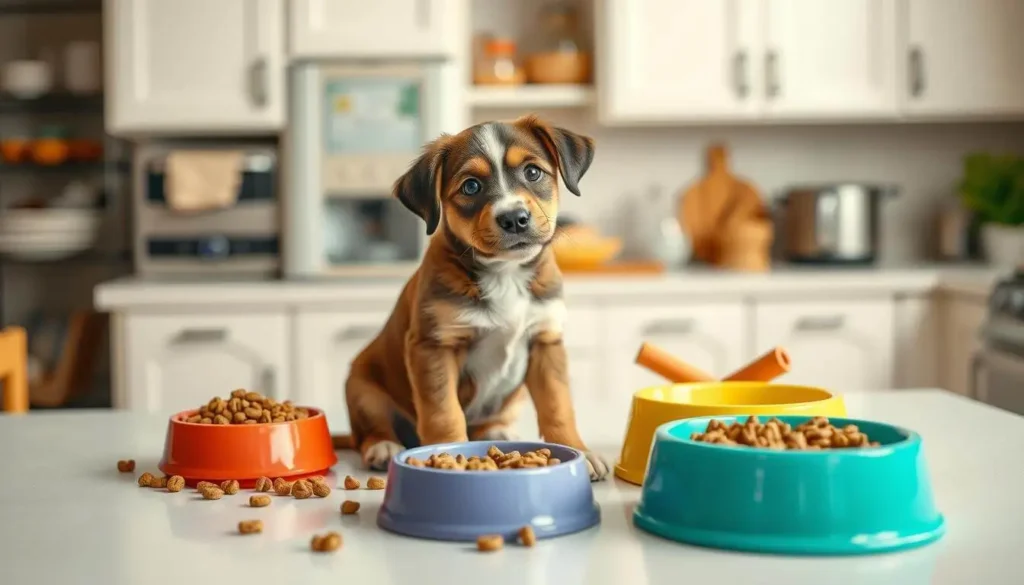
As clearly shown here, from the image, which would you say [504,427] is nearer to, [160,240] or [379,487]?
[379,487]

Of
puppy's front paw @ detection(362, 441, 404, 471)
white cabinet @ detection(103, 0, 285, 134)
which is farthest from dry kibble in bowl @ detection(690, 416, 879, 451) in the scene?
white cabinet @ detection(103, 0, 285, 134)

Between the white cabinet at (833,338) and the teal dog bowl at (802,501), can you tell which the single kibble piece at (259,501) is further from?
the white cabinet at (833,338)

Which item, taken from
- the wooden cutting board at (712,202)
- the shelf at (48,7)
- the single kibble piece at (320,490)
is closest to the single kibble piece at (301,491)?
the single kibble piece at (320,490)

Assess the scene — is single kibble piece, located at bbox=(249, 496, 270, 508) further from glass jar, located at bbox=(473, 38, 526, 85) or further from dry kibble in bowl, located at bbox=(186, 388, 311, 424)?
glass jar, located at bbox=(473, 38, 526, 85)

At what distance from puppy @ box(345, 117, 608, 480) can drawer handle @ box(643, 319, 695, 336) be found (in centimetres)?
221

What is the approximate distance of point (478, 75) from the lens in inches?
158

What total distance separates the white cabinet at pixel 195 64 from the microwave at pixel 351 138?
10 cm

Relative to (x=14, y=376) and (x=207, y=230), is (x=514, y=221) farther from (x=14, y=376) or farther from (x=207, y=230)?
(x=207, y=230)

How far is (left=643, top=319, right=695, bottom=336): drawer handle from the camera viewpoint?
11.8ft

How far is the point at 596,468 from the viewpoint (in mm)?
1253

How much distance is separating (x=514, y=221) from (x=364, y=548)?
418 millimetres

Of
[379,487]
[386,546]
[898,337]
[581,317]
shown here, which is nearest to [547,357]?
[379,487]

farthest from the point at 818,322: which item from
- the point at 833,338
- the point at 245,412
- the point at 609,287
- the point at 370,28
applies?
the point at 245,412

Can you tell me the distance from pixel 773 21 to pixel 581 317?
113cm
